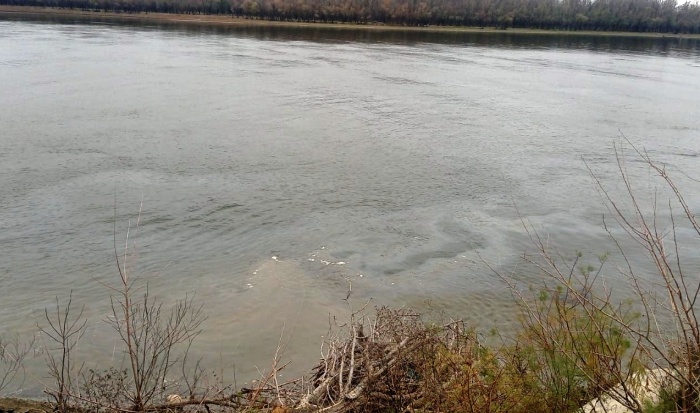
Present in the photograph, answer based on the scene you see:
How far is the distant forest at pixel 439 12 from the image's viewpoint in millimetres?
77250

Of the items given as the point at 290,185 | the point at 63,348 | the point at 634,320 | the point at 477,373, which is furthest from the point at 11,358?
the point at 634,320

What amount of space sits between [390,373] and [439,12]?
8218 cm

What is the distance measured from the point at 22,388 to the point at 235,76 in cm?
2319

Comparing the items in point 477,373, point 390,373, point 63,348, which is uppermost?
point 477,373

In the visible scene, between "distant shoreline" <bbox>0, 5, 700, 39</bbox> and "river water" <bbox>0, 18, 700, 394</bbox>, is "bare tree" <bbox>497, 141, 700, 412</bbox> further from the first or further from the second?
"distant shoreline" <bbox>0, 5, 700, 39</bbox>

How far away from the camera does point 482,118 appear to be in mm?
21156

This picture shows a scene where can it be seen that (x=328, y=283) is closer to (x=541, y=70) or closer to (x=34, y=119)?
(x=34, y=119)

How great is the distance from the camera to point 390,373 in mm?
5398

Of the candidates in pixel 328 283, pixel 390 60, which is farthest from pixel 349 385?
pixel 390 60

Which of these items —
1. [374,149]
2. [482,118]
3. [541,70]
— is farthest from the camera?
[541,70]

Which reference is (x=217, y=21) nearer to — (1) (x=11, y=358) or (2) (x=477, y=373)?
(1) (x=11, y=358)

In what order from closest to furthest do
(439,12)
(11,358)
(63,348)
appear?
(63,348), (11,358), (439,12)

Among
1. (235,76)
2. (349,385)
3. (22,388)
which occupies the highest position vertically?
(235,76)

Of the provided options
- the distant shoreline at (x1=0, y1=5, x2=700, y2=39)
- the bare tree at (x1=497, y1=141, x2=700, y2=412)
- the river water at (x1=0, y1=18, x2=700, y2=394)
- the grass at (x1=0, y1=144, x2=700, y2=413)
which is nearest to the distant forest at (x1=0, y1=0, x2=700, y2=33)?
the distant shoreline at (x1=0, y1=5, x2=700, y2=39)
